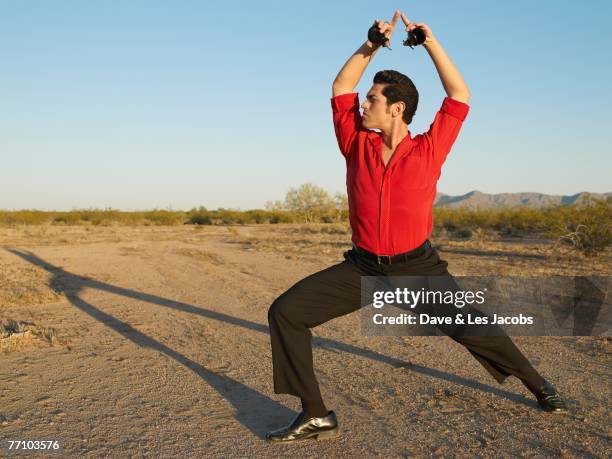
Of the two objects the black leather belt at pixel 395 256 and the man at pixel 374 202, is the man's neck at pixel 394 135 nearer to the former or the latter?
the man at pixel 374 202

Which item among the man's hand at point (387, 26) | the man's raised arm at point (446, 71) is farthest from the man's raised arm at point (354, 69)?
the man's raised arm at point (446, 71)

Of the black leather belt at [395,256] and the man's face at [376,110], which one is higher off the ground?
the man's face at [376,110]

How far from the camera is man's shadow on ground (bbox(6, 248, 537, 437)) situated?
3729mm

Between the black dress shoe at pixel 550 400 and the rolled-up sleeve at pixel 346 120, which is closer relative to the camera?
the rolled-up sleeve at pixel 346 120

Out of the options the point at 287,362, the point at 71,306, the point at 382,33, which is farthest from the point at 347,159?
the point at 71,306

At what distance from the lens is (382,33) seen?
10.2 feet

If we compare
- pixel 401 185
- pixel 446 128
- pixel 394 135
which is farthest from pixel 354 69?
pixel 401 185

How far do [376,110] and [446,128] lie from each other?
0.40 m

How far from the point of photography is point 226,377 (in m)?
4.44

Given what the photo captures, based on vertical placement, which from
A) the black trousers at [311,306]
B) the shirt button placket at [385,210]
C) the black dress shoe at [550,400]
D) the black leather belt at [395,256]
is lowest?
the black dress shoe at [550,400]

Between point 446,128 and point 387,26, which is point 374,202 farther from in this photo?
point 387,26

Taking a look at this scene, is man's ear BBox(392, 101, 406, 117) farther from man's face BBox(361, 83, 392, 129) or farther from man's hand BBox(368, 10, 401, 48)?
man's hand BBox(368, 10, 401, 48)

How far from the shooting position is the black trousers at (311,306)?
3.17m

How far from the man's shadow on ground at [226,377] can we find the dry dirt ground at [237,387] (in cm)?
2
